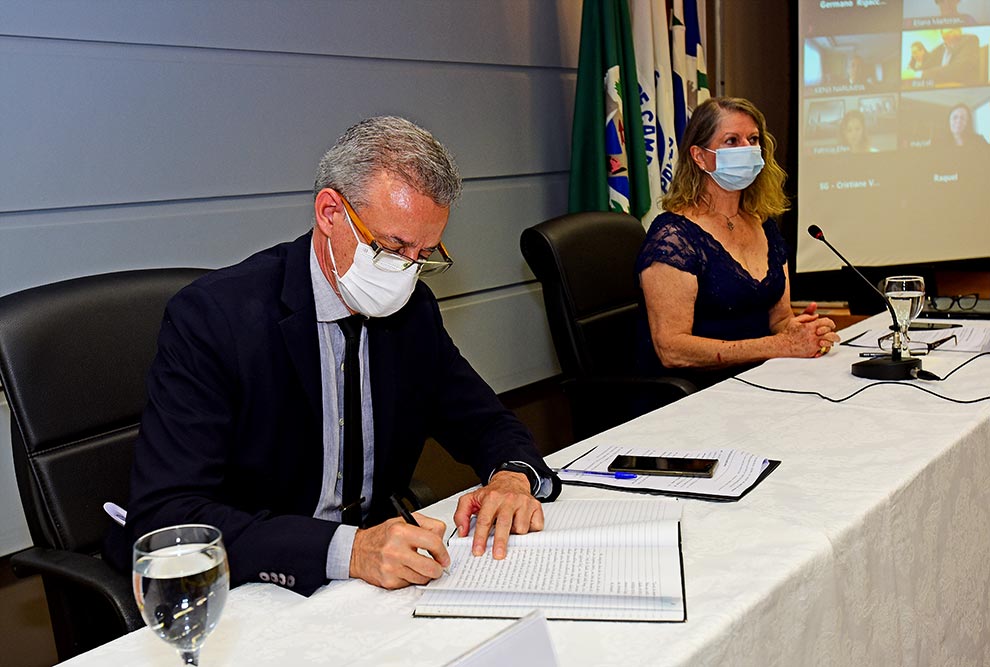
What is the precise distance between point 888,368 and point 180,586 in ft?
5.41

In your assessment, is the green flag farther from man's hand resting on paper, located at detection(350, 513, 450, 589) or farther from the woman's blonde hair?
man's hand resting on paper, located at detection(350, 513, 450, 589)

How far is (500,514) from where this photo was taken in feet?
4.23

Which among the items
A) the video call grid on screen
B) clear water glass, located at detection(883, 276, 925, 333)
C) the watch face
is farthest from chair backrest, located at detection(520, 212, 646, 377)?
the video call grid on screen

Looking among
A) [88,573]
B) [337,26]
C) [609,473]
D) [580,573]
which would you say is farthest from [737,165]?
[88,573]

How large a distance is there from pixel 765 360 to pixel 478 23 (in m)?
1.44

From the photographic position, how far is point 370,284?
149cm

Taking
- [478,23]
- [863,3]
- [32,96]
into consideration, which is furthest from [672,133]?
[32,96]

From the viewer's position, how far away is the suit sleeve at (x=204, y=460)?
1213mm

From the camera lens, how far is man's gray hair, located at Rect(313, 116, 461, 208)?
1.45 meters

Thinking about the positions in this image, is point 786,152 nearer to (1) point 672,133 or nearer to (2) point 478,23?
(1) point 672,133

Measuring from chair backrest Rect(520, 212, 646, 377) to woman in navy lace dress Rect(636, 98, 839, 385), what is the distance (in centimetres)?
8

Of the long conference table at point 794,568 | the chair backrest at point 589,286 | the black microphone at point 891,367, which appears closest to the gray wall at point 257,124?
the chair backrest at point 589,286

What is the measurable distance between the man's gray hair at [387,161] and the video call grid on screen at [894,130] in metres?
3.19

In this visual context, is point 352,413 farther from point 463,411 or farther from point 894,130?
point 894,130
